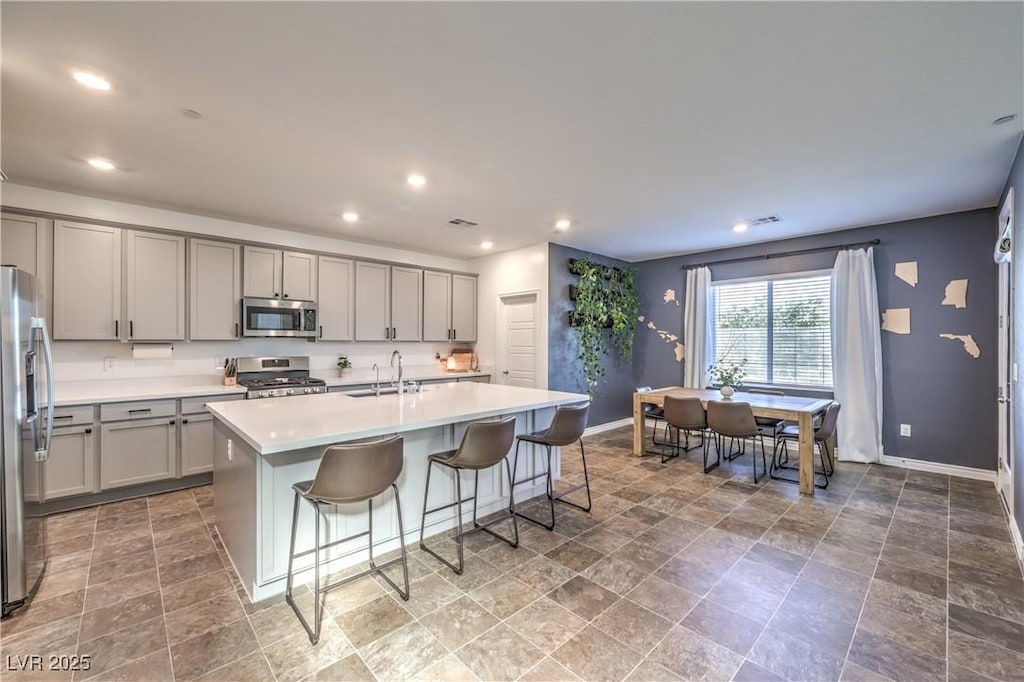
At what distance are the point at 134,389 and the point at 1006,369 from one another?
7431 mm

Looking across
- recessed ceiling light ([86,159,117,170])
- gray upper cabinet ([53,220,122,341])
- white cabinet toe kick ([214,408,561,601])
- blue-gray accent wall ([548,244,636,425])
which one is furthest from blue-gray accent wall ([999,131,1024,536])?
gray upper cabinet ([53,220,122,341])

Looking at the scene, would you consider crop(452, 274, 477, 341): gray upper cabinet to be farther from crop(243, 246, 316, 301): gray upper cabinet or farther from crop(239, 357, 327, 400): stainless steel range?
crop(239, 357, 327, 400): stainless steel range

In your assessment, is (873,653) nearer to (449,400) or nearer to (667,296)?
(449,400)

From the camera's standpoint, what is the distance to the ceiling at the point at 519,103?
1.74 m

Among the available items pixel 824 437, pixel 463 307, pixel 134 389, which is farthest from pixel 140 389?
pixel 824 437

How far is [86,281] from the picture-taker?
3.65 m

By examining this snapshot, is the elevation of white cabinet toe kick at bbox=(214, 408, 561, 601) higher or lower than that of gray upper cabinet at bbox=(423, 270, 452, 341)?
lower

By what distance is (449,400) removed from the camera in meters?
3.22

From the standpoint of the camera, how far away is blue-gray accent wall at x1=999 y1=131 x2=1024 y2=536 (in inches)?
105

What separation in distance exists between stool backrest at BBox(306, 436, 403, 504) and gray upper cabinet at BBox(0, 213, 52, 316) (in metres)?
3.23

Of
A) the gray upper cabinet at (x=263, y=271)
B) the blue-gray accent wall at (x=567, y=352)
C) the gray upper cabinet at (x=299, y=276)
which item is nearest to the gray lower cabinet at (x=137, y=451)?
the gray upper cabinet at (x=263, y=271)

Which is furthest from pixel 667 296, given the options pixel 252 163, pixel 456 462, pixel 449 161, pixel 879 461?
pixel 252 163

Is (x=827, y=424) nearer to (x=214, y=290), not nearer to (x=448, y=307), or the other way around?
(x=448, y=307)

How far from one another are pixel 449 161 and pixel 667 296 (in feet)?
14.6
